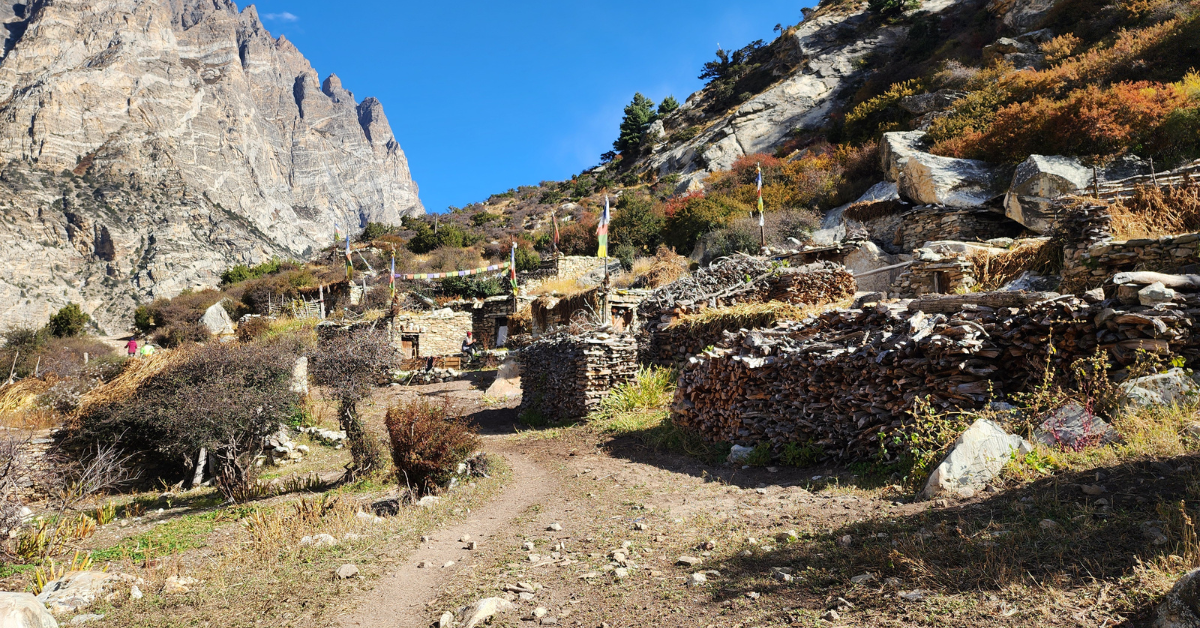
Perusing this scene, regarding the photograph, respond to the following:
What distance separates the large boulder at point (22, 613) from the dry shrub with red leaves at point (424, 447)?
425cm

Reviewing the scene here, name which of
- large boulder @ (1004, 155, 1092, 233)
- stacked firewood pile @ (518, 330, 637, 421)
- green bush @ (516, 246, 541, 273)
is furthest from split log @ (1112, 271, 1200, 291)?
green bush @ (516, 246, 541, 273)

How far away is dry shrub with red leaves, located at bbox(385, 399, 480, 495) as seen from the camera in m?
7.91

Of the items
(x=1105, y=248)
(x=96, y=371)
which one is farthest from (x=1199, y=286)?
(x=96, y=371)

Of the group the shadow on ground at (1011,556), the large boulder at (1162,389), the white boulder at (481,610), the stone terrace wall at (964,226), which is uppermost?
the stone terrace wall at (964,226)

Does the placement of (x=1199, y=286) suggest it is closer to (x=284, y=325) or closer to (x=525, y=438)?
(x=525, y=438)

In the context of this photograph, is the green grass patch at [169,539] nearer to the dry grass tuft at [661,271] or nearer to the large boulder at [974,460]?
the large boulder at [974,460]

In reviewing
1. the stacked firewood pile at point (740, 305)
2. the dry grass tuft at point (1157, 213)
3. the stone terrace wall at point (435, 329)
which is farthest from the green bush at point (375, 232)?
the dry grass tuft at point (1157, 213)

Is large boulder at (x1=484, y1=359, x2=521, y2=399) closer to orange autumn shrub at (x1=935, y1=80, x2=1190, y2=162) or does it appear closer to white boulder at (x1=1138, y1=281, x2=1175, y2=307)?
white boulder at (x1=1138, y1=281, x2=1175, y2=307)

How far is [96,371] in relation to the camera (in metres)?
14.8

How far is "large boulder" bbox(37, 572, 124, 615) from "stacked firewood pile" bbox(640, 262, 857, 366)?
386 inches

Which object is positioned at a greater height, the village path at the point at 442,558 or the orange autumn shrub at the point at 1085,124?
the orange autumn shrub at the point at 1085,124

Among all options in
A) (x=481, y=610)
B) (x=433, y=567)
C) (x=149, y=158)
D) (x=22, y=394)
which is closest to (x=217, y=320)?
(x=22, y=394)

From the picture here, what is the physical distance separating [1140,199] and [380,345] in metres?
14.5

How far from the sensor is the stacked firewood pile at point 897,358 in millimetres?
5312
